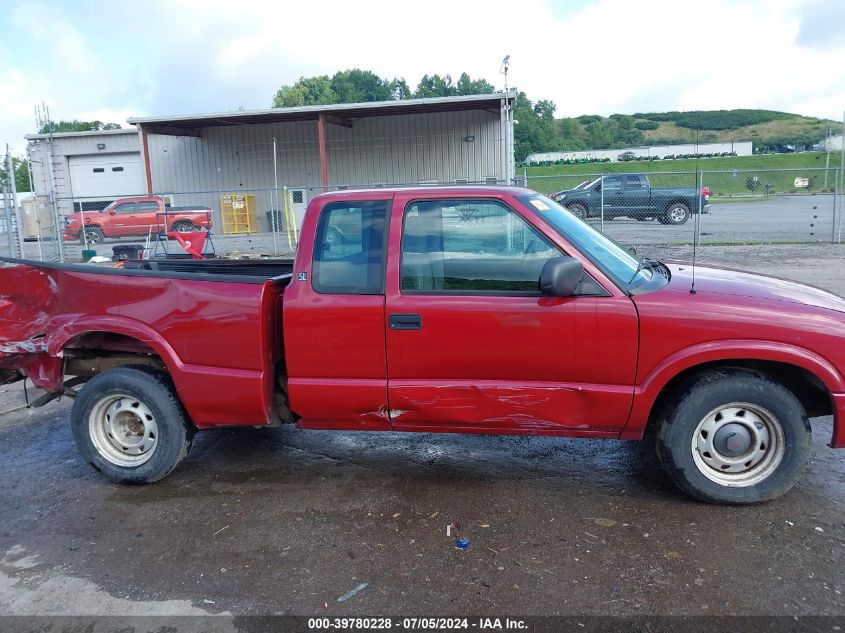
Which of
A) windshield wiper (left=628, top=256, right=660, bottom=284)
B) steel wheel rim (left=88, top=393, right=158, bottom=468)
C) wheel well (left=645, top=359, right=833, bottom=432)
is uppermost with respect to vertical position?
windshield wiper (left=628, top=256, right=660, bottom=284)

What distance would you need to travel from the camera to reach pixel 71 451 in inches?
206

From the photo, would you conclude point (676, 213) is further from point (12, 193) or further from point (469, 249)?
point (469, 249)

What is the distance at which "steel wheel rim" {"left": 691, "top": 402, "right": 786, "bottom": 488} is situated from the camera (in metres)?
3.79

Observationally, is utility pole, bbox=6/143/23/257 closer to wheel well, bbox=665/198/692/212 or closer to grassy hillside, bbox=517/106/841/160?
wheel well, bbox=665/198/692/212

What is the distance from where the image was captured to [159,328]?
170 inches

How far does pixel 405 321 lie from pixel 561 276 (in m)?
0.94

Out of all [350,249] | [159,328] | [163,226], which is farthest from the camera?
[163,226]

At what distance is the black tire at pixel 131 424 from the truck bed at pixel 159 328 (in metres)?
0.15

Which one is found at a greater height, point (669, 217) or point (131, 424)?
point (669, 217)

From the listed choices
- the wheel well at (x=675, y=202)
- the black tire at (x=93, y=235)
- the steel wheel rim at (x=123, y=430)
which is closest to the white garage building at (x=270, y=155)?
the black tire at (x=93, y=235)

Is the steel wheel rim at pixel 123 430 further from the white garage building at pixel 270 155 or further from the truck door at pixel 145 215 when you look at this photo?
the white garage building at pixel 270 155

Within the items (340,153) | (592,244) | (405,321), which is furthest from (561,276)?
(340,153)

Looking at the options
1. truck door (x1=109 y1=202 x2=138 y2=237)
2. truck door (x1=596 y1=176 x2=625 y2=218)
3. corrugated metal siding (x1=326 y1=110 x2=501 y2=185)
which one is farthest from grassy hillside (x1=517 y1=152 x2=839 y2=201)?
truck door (x1=109 y1=202 x2=138 y2=237)

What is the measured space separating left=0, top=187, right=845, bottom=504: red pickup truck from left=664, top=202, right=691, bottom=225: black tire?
1981 cm
